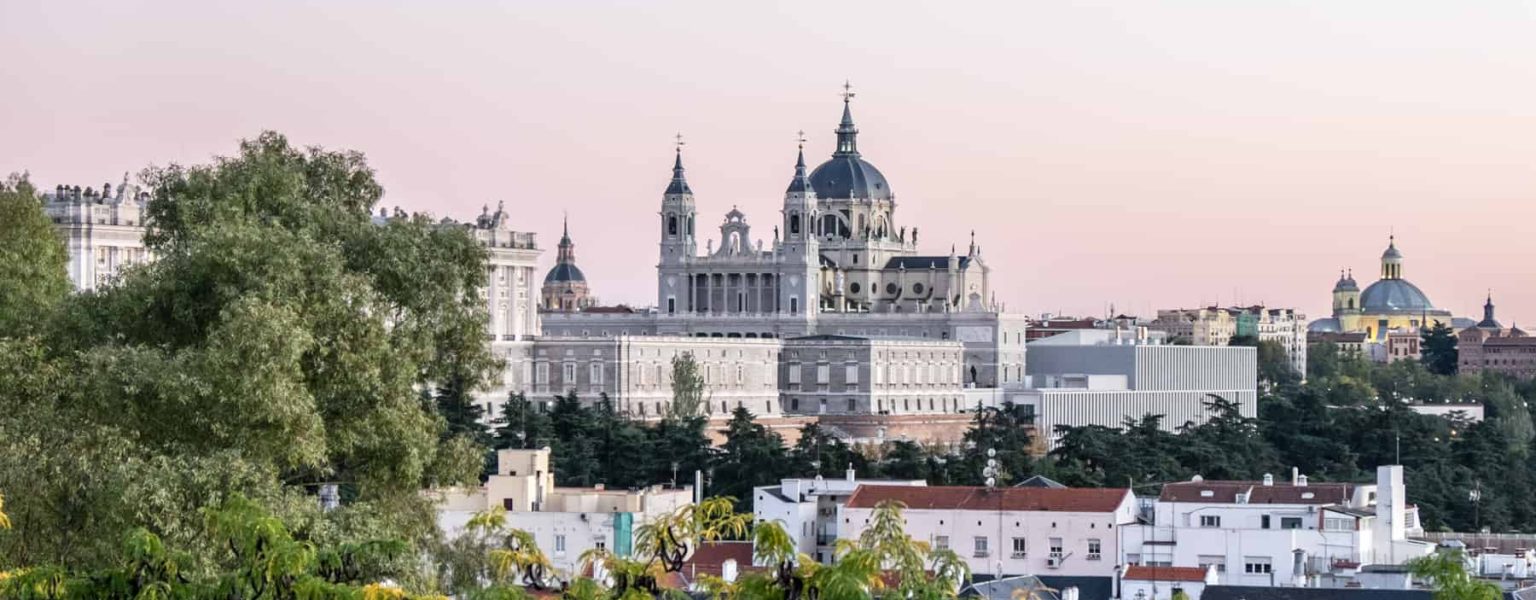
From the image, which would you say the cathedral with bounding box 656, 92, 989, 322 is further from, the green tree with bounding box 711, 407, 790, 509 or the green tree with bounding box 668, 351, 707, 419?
the green tree with bounding box 711, 407, 790, 509

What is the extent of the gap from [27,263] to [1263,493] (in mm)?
27226

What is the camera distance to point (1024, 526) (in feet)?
189

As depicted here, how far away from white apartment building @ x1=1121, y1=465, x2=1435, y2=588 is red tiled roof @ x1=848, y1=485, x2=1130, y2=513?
85 centimetres

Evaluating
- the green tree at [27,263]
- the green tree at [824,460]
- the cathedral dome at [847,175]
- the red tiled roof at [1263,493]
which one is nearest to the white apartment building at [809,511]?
the red tiled roof at [1263,493]

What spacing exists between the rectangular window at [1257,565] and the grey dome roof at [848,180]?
313 ft

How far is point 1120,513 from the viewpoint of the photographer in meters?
57.7

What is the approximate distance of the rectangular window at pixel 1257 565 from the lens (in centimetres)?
5531

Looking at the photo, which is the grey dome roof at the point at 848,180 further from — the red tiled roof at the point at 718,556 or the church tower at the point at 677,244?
the red tiled roof at the point at 718,556

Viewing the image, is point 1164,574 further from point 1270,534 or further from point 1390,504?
point 1390,504

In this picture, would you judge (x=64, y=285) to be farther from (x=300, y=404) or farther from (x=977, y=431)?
(x=977, y=431)

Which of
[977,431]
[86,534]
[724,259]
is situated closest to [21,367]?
[86,534]

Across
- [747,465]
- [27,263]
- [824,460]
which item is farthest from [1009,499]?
[824,460]

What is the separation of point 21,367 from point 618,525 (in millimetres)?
24105

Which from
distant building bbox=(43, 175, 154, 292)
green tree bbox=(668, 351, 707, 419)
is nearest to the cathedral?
green tree bbox=(668, 351, 707, 419)
